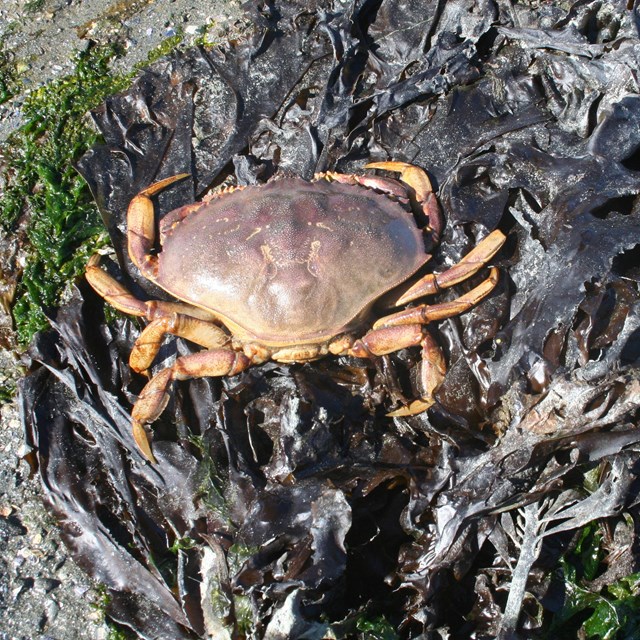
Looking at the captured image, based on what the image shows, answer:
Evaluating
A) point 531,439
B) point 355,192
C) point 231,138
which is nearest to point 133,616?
point 531,439

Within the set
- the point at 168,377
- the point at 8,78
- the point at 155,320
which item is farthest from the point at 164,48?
the point at 168,377

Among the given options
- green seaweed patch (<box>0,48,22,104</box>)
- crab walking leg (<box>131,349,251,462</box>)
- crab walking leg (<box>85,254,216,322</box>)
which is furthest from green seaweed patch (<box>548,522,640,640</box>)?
green seaweed patch (<box>0,48,22,104</box>)

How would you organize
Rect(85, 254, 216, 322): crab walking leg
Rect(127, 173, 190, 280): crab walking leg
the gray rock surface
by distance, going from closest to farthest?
the gray rock surface < Rect(85, 254, 216, 322): crab walking leg < Rect(127, 173, 190, 280): crab walking leg

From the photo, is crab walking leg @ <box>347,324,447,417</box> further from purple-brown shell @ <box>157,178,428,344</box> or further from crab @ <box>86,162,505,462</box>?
purple-brown shell @ <box>157,178,428,344</box>

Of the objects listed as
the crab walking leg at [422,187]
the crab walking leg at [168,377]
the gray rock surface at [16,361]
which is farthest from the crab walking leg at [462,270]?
the gray rock surface at [16,361]

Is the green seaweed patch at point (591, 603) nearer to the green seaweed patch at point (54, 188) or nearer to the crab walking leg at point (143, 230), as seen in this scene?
the crab walking leg at point (143, 230)

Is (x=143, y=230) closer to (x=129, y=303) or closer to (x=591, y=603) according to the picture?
(x=129, y=303)

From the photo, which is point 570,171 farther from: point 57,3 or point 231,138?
point 57,3
